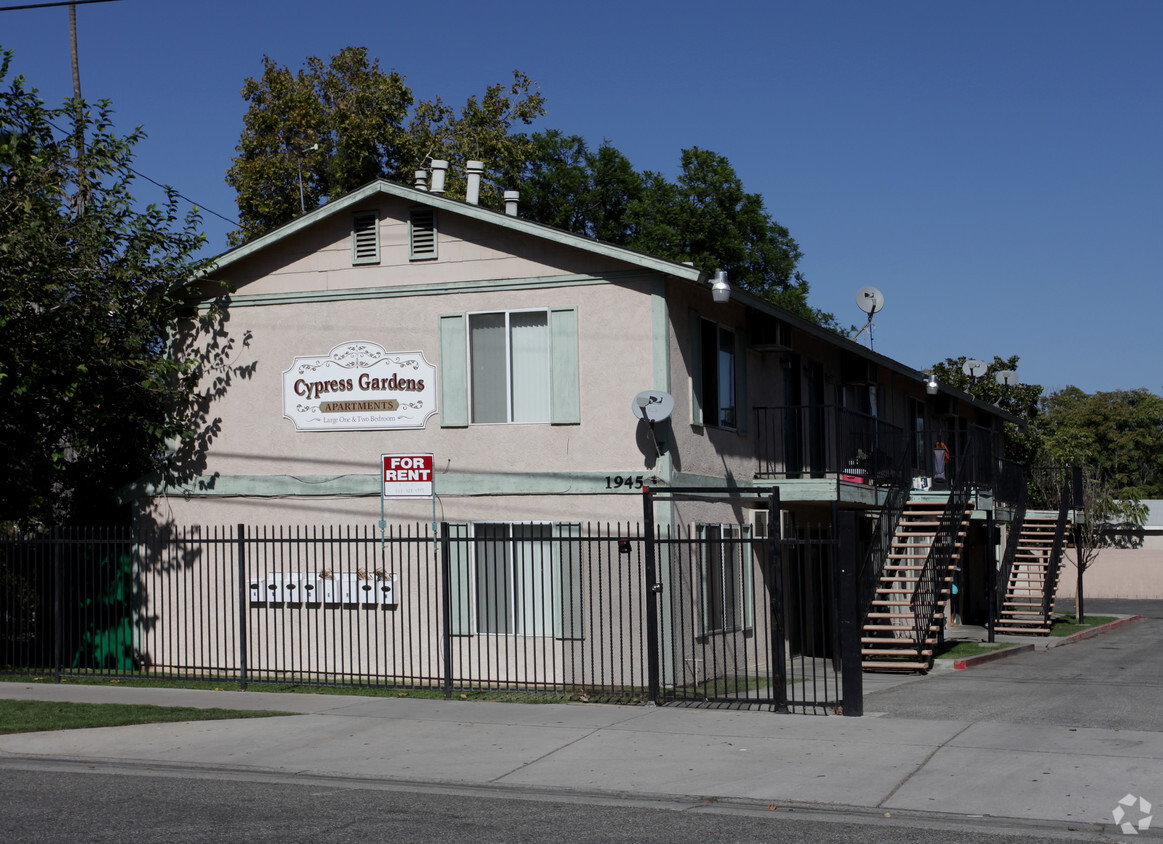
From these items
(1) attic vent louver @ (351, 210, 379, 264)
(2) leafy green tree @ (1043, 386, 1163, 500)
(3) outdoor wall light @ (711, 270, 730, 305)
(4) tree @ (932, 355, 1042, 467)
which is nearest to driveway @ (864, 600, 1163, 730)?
(3) outdoor wall light @ (711, 270, 730, 305)

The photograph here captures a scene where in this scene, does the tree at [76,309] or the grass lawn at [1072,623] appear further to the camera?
the grass lawn at [1072,623]

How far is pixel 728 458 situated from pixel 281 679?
7.00m

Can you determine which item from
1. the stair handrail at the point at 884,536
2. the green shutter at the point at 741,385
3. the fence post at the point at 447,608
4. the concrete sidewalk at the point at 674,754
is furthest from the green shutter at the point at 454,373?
the stair handrail at the point at 884,536

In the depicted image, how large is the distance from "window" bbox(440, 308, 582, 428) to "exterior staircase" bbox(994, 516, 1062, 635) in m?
13.6

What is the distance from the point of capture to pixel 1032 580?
90.9ft

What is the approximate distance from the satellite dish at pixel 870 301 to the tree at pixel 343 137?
33.0 ft

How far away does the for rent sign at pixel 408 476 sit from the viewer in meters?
17.3

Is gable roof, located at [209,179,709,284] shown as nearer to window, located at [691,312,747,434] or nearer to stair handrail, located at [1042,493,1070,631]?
window, located at [691,312,747,434]

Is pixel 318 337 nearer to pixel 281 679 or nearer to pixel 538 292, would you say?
pixel 538 292

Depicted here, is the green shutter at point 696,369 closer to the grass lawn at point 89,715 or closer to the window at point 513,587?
the window at point 513,587

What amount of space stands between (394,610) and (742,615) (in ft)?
15.2

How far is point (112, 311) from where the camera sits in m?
17.5

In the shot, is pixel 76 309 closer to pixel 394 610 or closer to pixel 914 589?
pixel 394 610

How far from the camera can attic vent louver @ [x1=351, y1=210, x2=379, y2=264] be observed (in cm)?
1789
